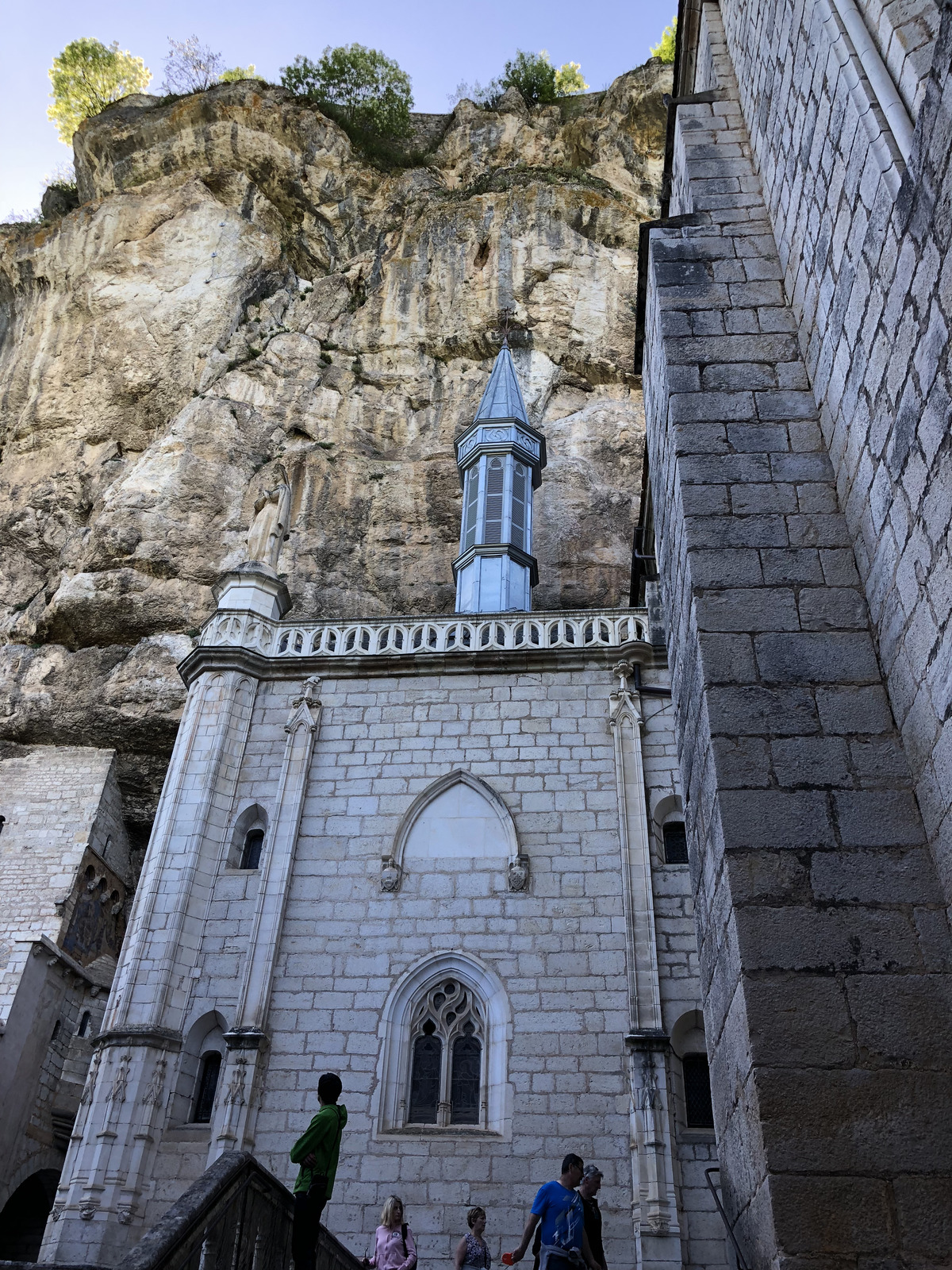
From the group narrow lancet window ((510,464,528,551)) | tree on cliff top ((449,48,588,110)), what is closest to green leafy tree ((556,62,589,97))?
tree on cliff top ((449,48,588,110))

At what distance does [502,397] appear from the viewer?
19391 mm

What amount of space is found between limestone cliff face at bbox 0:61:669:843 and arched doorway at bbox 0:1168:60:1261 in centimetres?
522

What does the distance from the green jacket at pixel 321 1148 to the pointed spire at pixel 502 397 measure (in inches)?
580

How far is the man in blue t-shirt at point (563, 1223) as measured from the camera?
17.2 feet

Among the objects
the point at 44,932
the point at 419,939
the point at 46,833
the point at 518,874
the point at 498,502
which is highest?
the point at 498,502

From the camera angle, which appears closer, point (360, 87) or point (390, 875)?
point (390, 875)

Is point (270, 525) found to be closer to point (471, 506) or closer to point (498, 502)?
point (471, 506)

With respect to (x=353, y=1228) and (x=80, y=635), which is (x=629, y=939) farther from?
(x=80, y=635)

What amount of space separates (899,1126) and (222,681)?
1006 centimetres

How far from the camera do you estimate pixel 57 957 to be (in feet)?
44.6

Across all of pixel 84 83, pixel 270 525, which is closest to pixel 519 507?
pixel 270 525

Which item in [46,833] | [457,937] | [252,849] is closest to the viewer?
[457,937]

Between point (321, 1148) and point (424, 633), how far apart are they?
798cm

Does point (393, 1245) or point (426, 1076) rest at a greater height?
point (426, 1076)
